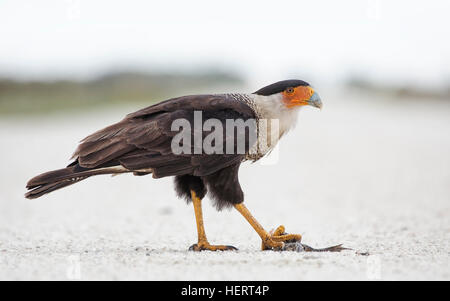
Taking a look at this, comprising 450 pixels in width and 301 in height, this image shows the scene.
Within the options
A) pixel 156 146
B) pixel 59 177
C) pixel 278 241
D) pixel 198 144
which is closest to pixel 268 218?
Answer: pixel 278 241

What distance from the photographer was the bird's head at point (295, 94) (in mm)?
6124

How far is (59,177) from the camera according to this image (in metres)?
→ 5.59

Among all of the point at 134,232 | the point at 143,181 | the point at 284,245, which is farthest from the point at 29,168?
the point at 284,245

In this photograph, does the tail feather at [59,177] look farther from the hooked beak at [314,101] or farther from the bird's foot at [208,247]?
the hooked beak at [314,101]

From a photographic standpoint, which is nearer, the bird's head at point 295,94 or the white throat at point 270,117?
the white throat at point 270,117

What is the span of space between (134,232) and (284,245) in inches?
96.4

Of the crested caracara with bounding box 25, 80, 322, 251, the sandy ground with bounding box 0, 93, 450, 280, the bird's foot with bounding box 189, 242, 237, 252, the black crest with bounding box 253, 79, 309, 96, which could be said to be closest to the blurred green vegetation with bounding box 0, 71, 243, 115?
the sandy ground with bounding box 0, 93, 450, 280

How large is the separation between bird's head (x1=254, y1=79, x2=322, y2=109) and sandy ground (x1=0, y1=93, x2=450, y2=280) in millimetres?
1534

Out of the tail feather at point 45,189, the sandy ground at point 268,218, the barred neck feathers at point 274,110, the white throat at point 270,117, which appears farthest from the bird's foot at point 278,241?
the tail feather at point 45,189

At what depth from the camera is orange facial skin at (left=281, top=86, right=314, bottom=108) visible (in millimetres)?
6125

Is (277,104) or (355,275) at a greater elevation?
(277,104)
